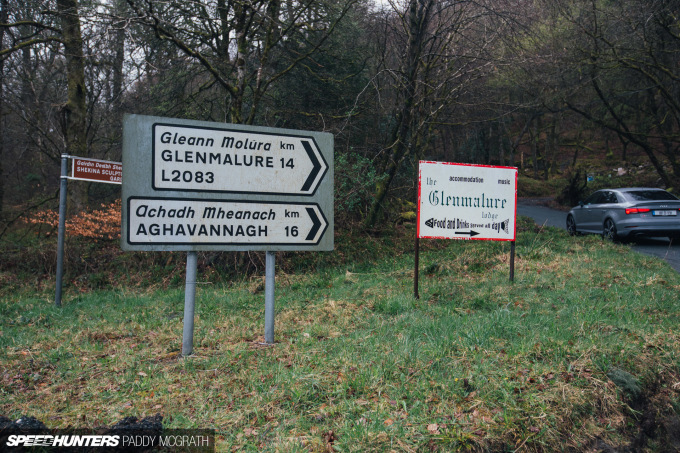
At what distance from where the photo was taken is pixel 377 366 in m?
3.91

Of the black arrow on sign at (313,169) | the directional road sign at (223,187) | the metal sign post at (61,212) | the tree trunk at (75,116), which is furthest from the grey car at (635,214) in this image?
the tree trunk at (75,116)

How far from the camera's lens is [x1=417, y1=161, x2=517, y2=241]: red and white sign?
23.0 feet

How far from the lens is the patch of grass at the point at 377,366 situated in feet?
10.4

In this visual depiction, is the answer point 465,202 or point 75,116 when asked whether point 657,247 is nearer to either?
point 465,202

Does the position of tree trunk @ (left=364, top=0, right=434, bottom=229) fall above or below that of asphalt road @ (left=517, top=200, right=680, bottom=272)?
above

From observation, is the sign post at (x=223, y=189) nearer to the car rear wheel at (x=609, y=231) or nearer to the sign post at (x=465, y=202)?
the sign post at (x=465, y=202)

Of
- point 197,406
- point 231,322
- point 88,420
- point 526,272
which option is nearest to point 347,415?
point 197,406

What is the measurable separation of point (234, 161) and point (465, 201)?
3.86 m

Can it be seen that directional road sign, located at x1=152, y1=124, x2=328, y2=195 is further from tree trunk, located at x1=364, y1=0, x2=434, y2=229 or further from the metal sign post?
tree trunk, located at x1=364, y1=0, x2=434, y2=229

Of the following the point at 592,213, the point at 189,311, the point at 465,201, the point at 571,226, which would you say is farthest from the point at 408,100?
the point at 189,311

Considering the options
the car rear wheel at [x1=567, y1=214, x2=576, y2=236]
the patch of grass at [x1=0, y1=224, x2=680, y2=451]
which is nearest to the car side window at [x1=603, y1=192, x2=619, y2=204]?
the car rear wheel at [x1=567, y1=214, x2=576, y2=236]

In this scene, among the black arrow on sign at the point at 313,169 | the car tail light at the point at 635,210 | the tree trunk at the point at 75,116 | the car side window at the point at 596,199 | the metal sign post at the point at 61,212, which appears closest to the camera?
the black arrow on sign at the point at 313,169

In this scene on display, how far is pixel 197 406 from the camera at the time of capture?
3.49 metres

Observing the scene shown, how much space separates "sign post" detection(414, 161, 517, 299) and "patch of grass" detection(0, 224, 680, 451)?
3.01 feet
